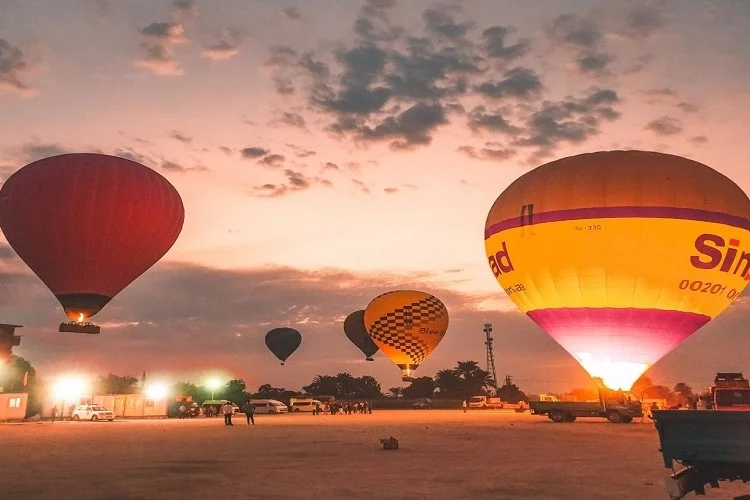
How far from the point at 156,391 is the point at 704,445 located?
58.0 metres

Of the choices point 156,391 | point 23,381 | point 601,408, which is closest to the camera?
point 601,408

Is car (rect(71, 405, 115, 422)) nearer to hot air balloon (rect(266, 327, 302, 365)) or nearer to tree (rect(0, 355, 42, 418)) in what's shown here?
tree (rect(0, 355, 42, 418))

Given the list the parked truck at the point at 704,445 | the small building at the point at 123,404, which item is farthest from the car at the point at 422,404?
the parked truck at the point at 704,445

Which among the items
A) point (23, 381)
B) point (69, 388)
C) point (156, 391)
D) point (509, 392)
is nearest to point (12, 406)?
point (69, 388)

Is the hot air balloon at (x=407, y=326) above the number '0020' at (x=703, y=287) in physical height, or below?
above

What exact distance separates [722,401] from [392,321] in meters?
30.5

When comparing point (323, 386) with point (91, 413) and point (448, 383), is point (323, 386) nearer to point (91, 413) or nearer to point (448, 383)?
point (448, 383)

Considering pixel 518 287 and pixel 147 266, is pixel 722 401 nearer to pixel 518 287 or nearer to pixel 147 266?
pixel 518 287

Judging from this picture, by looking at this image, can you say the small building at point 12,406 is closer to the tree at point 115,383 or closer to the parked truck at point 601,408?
the parked truck at point 601,408

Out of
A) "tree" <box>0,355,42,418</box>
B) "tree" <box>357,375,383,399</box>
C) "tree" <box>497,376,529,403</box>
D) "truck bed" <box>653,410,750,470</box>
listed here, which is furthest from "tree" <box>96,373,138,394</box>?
"truck bed" <box>653,410,750,470</box>

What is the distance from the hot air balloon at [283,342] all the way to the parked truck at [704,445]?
7512 centimetres

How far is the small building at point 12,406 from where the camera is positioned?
159 ft

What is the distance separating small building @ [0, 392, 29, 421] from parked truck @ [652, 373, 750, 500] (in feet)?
167

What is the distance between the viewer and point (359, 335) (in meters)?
76.0
